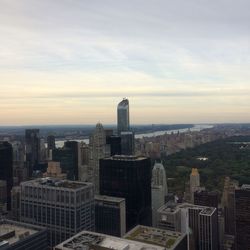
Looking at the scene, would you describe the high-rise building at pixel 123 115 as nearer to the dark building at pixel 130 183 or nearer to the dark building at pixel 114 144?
the dark building at pixel 114 144

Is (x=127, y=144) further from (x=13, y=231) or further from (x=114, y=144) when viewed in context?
(x=13, y=231)

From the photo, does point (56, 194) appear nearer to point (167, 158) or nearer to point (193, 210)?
point (193, 210)

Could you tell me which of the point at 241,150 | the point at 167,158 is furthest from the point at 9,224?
the point at 241,150

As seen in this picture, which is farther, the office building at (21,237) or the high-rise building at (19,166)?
the high-rise building at (19,166)

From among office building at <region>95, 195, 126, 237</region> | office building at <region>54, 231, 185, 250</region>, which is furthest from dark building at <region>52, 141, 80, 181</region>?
office building at <region>54, 231, 185, 250</region>

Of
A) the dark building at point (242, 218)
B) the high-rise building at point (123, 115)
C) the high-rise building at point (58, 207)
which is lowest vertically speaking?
the dark building at point (242, 218)

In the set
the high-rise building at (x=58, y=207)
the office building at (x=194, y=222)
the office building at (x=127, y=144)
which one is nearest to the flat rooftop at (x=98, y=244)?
the high-rise building at (x=58, y=207)

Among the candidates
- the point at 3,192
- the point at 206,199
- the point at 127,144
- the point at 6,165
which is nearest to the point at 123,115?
the point at 127,144
